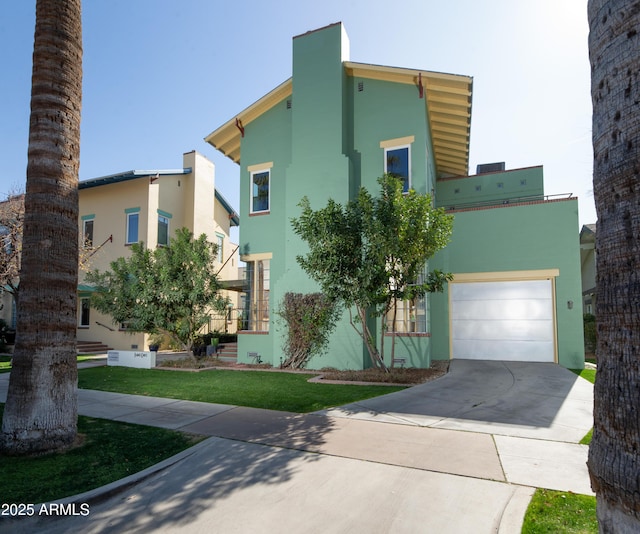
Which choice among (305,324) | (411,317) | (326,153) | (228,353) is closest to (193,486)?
(305,324)

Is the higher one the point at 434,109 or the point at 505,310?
the point at 434,109

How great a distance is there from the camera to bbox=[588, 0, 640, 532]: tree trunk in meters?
2.06

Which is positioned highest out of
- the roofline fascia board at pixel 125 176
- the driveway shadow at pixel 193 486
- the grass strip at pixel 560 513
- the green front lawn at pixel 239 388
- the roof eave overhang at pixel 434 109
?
the roof eave overhang at pixel 434 109

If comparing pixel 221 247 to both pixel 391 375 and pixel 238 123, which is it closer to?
pixel 238 123

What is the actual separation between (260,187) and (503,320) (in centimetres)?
942

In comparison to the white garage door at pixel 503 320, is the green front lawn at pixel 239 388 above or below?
below

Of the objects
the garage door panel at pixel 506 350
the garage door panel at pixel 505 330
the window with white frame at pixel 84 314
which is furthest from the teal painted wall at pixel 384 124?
the window with white frame at pixel 84 314

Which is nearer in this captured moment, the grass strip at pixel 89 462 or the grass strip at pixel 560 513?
the grass strip at pixel 560 513

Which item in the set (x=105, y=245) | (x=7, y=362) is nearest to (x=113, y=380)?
(x=7, y=362)

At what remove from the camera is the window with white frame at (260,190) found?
14547 millimetres

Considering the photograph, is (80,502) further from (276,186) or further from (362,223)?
(276,186)

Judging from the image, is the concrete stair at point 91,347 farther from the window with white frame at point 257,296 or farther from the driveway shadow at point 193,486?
the driveway shadow at point 193,486

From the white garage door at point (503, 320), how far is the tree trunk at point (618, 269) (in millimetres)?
12324

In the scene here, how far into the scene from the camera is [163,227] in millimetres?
20469
